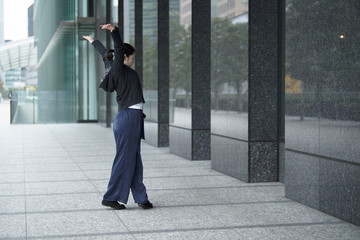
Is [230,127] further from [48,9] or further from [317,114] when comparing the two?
[48,9]

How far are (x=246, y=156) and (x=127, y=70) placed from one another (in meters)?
2.71

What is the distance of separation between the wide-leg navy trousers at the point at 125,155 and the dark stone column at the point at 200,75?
4932 millimetres

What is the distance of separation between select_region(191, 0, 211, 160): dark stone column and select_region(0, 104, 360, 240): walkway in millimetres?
644

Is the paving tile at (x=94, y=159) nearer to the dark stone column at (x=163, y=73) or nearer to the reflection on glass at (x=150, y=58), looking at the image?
the dark stone column at (x=163, y=73)

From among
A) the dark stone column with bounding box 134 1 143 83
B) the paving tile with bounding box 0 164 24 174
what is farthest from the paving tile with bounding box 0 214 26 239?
the dark stone column with bounding box 134 1 143 83

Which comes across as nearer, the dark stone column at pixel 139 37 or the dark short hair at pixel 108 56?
the dark short hair at pixel 108 56

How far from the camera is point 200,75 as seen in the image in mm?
11586

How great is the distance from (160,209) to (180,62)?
6357mm

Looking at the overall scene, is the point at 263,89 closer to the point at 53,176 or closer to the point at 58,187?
the point at 58,187

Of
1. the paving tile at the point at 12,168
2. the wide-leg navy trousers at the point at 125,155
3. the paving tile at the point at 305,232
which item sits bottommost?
the paving tile at the point at 12,168

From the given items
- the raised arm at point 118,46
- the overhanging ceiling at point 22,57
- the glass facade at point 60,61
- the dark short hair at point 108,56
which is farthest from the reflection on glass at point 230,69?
the overhanging ceiling at point 22,57

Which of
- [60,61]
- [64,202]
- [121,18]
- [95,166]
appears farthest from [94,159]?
[60,61]

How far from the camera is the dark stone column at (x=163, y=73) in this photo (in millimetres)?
14633

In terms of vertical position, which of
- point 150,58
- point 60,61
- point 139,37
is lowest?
point 150,58
